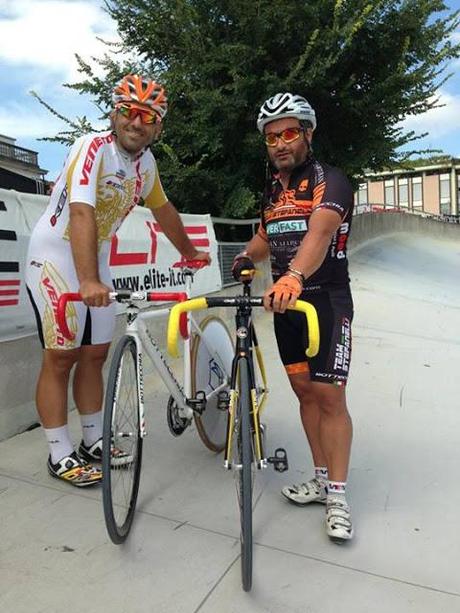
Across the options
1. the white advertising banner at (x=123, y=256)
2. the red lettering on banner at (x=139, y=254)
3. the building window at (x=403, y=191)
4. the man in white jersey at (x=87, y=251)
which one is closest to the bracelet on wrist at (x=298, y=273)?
the man in white jersey at (x=87, y=251)

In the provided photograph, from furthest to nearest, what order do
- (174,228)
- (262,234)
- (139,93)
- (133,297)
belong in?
(174,228) < (262,234) < (139,93) < (133,297)

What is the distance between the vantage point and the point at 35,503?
2.60 meters

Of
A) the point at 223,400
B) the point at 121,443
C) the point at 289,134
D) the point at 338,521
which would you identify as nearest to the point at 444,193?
the point at 223,400


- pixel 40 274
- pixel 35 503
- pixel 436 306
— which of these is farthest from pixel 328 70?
pixel 35 503

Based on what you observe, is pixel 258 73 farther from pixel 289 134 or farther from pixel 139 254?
pixel 289 134

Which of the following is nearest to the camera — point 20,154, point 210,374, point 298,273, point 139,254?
point 298,273

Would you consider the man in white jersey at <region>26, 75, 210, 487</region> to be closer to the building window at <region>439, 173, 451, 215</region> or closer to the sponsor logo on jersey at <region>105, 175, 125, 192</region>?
the sponsor logo on jersey at <region>105, 175, 125, 192</region>

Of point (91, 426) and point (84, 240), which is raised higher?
point (84, 240)

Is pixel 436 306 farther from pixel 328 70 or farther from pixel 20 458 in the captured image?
pixel 20 458

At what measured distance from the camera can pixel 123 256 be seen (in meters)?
4.65

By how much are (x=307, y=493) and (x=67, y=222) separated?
1.81 meters

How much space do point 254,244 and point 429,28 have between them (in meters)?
9.24

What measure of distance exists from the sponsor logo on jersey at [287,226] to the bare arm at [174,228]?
2.54 feet

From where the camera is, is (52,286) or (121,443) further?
(52,286)
